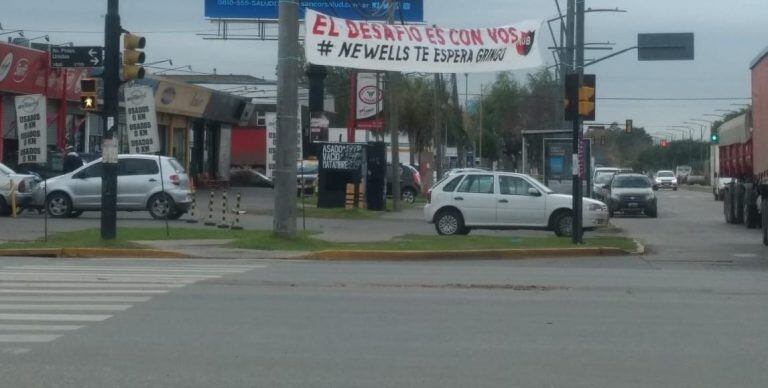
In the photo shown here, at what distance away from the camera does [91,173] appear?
31.6 meters

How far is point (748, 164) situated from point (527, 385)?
85.7 ft

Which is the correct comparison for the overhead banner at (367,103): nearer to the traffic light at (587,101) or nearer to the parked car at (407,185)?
the parked car at (407,185)

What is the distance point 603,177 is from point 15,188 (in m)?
27.8

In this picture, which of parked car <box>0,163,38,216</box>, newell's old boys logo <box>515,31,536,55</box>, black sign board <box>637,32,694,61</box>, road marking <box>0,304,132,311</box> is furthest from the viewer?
black sign board <box>637,32,694,61</box>

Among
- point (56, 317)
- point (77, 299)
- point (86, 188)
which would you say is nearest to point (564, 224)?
point (86, 188)

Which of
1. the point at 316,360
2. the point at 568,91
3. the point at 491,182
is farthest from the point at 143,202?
the point at 316,360

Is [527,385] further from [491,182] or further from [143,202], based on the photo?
[143,202]

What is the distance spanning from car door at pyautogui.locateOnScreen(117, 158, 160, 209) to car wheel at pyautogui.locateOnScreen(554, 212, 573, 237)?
1074 centimetres

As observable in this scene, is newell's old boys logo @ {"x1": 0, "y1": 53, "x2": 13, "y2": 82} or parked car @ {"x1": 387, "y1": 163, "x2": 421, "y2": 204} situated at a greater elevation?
newell's old boys logo @ {"x1": 0, "y1": 53, "x2": 13, "y2": 82}

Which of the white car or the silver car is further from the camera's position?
the silver car

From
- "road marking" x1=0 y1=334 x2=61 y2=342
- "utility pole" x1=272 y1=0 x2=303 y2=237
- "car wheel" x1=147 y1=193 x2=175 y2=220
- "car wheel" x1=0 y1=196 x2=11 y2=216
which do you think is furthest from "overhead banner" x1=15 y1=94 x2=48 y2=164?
"road marking" x1=0 y1=334 x2=61 y2=342

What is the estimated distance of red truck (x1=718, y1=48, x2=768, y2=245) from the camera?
29250mm

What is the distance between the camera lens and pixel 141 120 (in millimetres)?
24797

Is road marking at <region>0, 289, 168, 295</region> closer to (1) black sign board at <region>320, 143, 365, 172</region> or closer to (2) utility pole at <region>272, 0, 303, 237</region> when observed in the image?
(2) utility pole at <region>272, 0, 303, 237</region>
